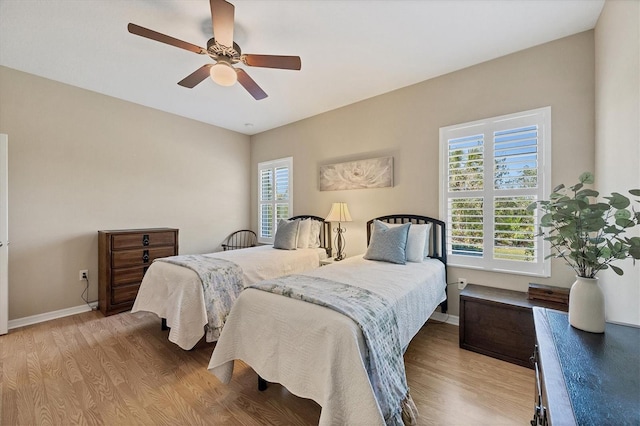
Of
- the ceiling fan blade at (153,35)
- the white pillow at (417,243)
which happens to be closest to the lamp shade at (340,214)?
the white pillow at (417,243)

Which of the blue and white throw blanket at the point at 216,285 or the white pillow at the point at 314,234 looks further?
the white pillow at the point at 314,234

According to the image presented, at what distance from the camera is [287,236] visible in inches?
145

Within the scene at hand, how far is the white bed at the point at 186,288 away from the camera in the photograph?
2209 millimetres

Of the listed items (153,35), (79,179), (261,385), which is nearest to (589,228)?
(261,385)

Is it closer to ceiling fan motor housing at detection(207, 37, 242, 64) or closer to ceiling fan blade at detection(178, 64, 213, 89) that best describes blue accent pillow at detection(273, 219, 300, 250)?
ceiling fan blade at detection(178, 64, 213, 89)

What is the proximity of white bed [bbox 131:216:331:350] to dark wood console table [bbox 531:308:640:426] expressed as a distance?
2.24 metres

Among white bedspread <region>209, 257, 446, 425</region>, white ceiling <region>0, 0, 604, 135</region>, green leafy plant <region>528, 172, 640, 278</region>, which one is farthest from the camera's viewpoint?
white ceiling <region>0, 0, 604, 135</region>

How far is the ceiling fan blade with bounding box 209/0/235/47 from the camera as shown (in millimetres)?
1710

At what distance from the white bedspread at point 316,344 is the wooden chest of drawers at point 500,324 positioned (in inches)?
22.2

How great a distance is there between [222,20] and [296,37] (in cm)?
72

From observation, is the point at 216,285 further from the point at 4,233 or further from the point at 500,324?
the point at 500,324

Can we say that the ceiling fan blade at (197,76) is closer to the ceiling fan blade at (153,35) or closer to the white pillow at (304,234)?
the ceiling fan blade at (153,35)

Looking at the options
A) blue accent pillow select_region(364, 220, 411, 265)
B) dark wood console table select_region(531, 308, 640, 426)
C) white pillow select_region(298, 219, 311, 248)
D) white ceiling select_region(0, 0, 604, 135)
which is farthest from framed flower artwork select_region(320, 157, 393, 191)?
dark wood console table select_region(531, 308, 640, 426)

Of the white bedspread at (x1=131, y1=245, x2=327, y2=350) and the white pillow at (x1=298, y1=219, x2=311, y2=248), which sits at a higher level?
the white pillow at (x1=298, y1=219, x2=311, y2=248)
